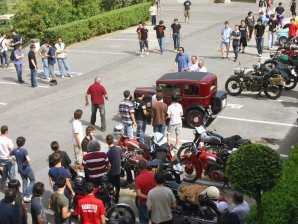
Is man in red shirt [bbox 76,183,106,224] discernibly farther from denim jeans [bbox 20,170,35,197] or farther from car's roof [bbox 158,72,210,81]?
car's roof [bbox 158,72,210,81]

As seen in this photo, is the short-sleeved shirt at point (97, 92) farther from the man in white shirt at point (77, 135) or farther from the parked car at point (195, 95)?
the man in white shirt at point (77, 135)

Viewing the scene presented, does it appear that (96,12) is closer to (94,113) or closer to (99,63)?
(99,63)

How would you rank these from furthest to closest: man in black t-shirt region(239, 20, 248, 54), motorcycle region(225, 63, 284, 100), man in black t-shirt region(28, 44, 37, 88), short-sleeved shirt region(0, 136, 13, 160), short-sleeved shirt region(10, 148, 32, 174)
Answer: man in black t-shirt region(239, 20, 248, 54)
man in black t-shirt region(28, 44, 37, 88)
motorcycle region(225, 63, 284, 100)
short-sleeved shirt region(0, 136, 13, 160)
short-sleeved shirt region(10, 148, 32, 174)

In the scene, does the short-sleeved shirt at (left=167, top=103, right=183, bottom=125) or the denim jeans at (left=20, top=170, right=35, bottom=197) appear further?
the short-sleeved shirt at (left=167, top=103, right=183, bottom=125)

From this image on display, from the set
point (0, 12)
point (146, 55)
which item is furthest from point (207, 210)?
point (0, 12)

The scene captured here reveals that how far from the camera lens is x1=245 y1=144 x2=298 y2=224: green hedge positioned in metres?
7.56

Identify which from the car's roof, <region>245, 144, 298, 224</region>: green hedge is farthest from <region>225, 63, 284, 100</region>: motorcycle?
<region>245, 144, 298, 224</region>: green hedge

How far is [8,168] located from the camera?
10641 millimetres

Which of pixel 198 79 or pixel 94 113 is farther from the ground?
pixel 198 79

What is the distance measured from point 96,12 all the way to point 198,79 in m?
17.4

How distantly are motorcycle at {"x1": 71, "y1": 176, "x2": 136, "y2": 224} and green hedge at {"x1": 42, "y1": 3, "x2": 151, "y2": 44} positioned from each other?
1726 centimetres

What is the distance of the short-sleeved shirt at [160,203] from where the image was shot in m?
7.92

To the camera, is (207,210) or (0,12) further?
(0,12)

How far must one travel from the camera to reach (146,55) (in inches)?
915
